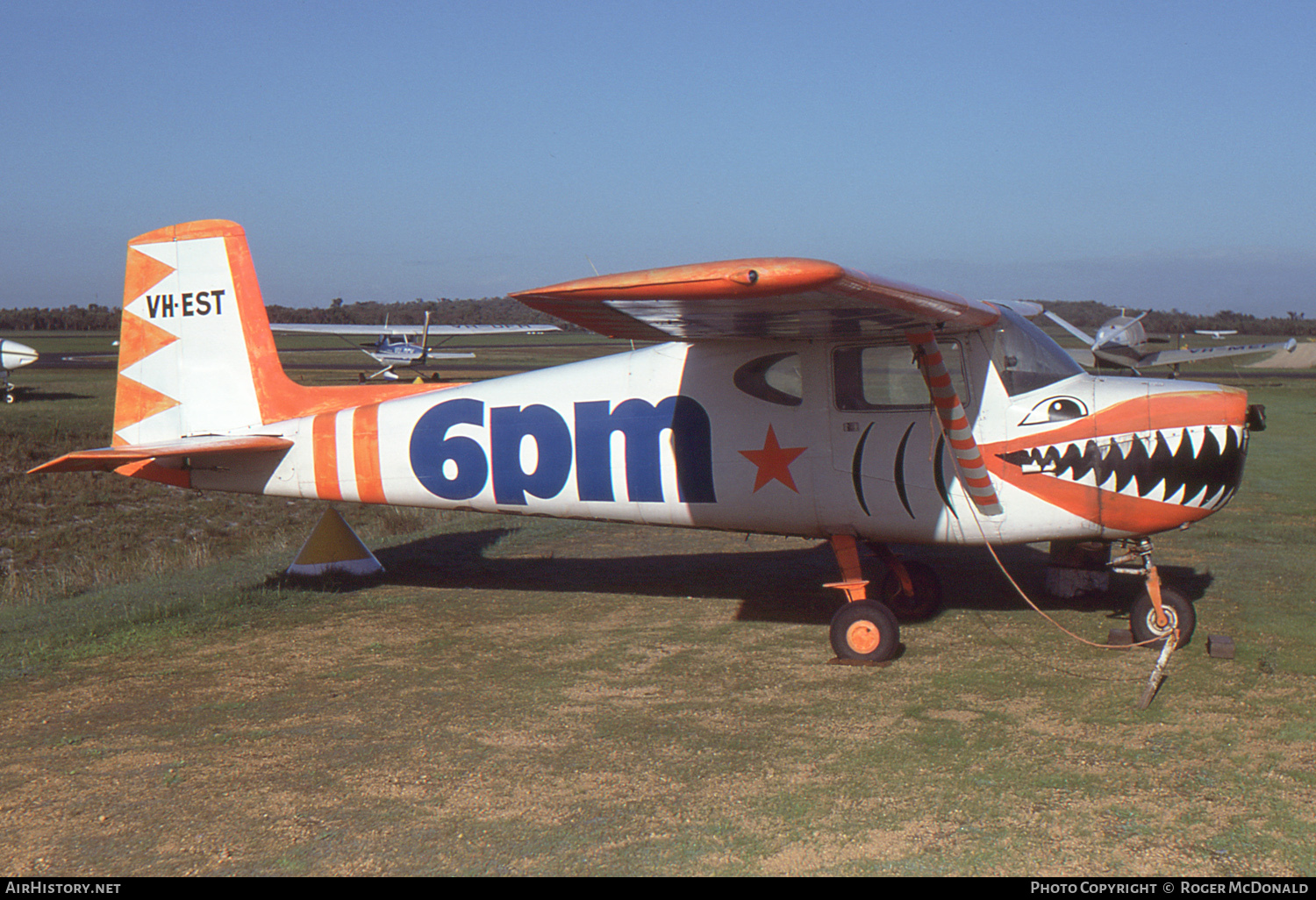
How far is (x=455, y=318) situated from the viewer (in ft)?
525

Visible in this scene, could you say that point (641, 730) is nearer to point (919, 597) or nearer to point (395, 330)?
point (919, 597)

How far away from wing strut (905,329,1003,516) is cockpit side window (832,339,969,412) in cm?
11

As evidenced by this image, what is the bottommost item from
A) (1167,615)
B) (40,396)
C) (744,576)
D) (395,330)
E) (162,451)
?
(744,576)

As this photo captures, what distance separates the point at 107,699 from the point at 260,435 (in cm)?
296

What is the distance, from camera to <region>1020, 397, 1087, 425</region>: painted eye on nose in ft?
21.5

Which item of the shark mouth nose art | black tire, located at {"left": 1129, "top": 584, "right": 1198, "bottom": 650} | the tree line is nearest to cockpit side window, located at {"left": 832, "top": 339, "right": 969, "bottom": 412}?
the shark mouth nose art

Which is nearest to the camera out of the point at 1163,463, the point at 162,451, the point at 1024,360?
the point at 1163,463

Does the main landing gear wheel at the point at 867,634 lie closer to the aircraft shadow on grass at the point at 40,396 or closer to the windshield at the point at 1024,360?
the windshield at the point at 1024,360

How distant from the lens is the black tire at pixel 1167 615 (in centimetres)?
661

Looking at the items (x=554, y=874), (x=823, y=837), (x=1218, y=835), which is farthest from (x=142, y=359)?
(x=1218, y=835)

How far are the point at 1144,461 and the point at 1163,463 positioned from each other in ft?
0.39

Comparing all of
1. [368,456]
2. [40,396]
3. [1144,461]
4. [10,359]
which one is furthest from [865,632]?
[40,396]

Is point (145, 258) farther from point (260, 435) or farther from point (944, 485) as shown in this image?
point (944, 485)

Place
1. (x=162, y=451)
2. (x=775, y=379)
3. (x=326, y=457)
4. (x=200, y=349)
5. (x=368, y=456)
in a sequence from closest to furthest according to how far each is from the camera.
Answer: (x=775, y=379)
(x=162, y=451)
(x=368, y=456)
(x=326, y=457)
(x=200, y=349)
